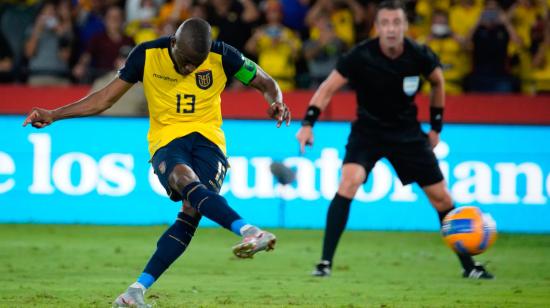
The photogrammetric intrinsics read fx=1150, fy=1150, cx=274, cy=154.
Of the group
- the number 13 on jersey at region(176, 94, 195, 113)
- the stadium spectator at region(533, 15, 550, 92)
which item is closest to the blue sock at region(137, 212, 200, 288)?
the number 13 on jersey at region(176, 94, 195, 113)

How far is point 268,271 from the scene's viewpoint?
11.2m

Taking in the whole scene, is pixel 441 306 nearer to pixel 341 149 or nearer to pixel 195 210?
pixel 195 210

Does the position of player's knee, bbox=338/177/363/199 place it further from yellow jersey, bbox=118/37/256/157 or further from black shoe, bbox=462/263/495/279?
yellow jersey, bbox=118/37/256/157

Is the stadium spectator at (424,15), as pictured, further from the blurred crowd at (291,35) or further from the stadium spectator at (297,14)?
the stadium spectator at (297,14)

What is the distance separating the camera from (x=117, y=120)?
15367 millimetres

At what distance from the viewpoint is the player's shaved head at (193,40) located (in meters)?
7.80

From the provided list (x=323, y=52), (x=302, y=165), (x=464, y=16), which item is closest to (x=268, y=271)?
(x=302, y=165)

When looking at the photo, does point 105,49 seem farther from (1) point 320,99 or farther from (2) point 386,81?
(2) point 386,81

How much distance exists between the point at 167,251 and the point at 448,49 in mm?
9853

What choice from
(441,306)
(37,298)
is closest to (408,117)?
(441,306)

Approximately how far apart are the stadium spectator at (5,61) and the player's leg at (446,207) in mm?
9475

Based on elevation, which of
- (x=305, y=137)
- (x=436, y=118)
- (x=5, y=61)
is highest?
(x=5, y=61)

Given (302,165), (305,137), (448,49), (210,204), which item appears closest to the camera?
(210,204)

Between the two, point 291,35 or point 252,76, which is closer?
point 252,76
